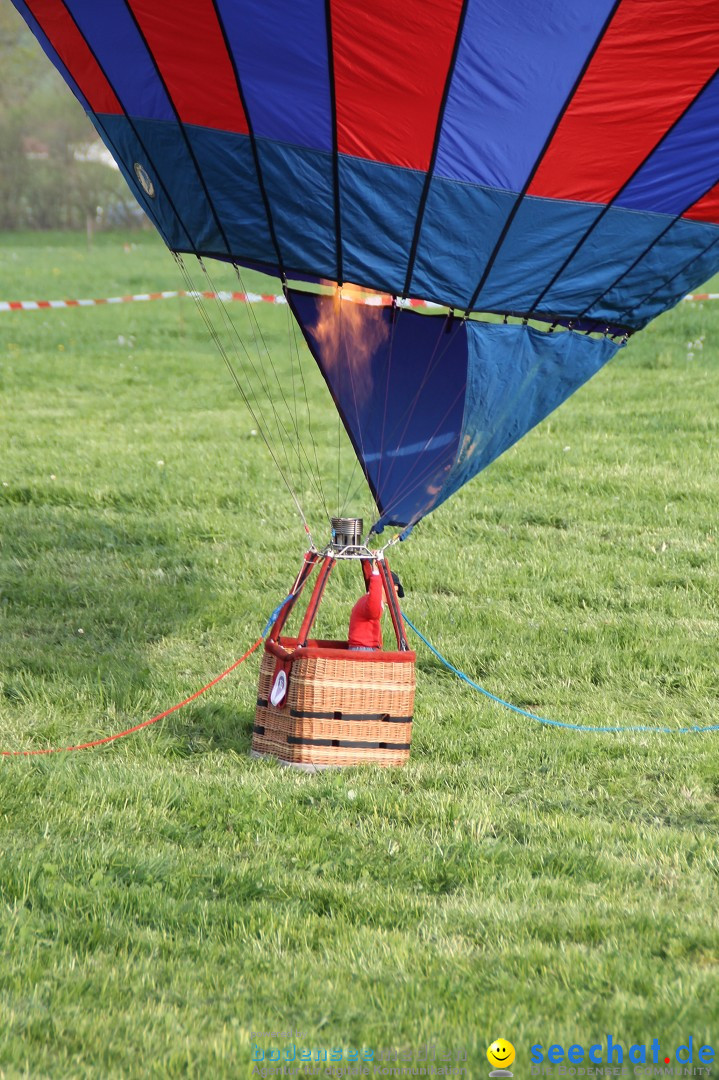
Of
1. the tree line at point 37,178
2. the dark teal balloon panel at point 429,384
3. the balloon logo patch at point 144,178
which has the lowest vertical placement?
the dark teal balloon panel at point 429,384

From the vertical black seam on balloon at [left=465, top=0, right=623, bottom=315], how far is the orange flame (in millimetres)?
502

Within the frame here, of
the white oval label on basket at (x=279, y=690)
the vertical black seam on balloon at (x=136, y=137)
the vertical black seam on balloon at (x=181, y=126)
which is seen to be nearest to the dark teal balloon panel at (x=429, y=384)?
the vertical black seam on balloon at (x=181, y=126)

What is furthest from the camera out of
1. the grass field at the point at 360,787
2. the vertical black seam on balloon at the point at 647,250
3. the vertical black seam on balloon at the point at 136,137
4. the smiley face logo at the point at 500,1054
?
the vertical black seam on balloon at the point at 647,250

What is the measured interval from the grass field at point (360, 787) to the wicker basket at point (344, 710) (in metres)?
0.16

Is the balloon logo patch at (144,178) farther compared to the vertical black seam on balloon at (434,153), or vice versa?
the balloon logo patch at (144,178)

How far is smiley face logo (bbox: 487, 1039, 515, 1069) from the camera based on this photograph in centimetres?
335

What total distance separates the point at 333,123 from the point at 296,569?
3.54 meters

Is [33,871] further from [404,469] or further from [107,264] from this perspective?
[107,264]

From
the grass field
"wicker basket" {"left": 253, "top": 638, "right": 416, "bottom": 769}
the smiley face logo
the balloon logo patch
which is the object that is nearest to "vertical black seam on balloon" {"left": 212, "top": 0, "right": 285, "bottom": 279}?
the balloon logo patch

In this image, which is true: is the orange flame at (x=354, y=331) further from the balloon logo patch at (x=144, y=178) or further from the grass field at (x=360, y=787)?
the grass field at (x=360, y=787)

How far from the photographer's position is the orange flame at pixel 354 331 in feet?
19.2

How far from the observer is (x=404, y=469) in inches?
241

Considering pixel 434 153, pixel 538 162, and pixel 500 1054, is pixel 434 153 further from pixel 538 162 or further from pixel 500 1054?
pixel 500 1054

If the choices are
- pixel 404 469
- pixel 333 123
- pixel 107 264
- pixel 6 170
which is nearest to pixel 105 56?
pixel 333 123
